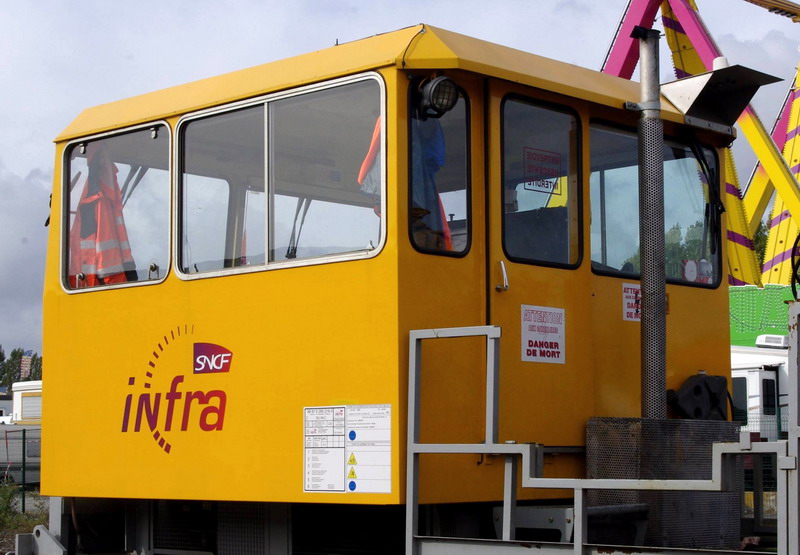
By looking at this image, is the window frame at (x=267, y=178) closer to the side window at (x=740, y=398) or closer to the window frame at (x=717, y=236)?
the window frame at (x=717, y=236)

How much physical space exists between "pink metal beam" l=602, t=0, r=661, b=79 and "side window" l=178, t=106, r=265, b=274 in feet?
22.9

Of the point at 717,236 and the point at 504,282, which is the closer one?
the point at 504,282

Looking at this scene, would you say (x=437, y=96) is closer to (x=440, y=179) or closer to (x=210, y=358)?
(x=440, y=179)

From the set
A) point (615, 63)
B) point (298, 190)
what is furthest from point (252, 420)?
point (615, 63)

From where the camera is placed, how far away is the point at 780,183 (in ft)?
46.5

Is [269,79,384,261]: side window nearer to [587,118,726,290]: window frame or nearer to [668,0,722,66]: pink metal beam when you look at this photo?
[587,118,726,290]: window frame

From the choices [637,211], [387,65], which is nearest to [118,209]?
[387,65]

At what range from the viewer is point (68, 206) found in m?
6.69

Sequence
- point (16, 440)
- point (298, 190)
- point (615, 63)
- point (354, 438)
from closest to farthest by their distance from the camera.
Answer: point (354, 438)
point (298, 190)
point (615, 63)
point (16, 440)

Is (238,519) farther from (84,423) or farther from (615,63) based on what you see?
(615,63)

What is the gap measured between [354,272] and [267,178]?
755 millimetres

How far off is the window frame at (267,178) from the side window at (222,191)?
20mm

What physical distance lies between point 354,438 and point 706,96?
2.69m

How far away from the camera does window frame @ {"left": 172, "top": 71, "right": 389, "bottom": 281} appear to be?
203 inches
